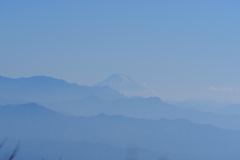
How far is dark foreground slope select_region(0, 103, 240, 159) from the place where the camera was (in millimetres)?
122125

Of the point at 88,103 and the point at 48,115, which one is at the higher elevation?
the point at 88,103

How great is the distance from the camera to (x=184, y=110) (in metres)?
198

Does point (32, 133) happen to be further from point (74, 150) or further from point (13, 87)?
point (13, 87)

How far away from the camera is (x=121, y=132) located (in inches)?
5364

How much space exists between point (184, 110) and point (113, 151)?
10401cm

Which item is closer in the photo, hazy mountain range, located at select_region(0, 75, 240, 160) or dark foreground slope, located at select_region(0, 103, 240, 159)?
hazy mountain range, located at select_region(0, 75, 240, 160)

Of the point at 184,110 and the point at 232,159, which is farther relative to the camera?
the point at 184,110

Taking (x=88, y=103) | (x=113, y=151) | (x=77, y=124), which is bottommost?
(x=113, y=151)

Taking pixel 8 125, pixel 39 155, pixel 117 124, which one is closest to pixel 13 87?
pixel 8 125

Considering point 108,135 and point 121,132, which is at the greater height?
point 121,132

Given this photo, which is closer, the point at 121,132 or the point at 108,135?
the point at 108,135

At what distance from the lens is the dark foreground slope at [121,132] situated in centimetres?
12212

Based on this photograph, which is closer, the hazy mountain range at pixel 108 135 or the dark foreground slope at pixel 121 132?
the hazy mountain range at pixel 108 135

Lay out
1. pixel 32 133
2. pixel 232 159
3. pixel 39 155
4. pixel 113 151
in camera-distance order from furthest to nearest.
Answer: pixel 32 133 < pixel 232 159 < pixel 113 151 < pixel 39 155
